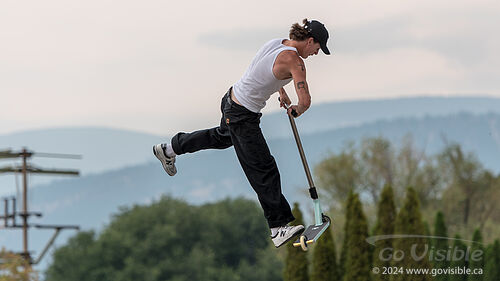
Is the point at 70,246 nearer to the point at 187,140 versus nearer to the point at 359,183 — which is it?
the point at 359,183

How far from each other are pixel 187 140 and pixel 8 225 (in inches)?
1026

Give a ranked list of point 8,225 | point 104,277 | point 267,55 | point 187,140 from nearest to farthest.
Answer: point 267,55 < point 187,140 < point 8,225 < point 104,277

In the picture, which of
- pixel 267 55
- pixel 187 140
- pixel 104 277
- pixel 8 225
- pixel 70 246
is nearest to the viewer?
pixel 267 55

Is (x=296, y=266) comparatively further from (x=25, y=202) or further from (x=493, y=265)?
(x=25, y=202)

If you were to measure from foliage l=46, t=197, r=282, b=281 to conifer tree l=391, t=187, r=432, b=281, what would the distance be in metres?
33.2

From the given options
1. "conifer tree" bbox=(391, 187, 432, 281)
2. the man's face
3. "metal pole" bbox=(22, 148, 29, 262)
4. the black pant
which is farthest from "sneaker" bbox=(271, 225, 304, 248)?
"metal pole" bbox=(22, 148, 29, 262)

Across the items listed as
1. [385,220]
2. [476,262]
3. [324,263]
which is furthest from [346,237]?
[476,262]

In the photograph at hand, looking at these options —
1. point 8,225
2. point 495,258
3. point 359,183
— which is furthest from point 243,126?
point 359,183

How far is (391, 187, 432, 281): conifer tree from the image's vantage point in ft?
64.8

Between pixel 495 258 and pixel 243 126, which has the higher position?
pixel 243 126

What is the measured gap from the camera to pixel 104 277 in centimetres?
5347

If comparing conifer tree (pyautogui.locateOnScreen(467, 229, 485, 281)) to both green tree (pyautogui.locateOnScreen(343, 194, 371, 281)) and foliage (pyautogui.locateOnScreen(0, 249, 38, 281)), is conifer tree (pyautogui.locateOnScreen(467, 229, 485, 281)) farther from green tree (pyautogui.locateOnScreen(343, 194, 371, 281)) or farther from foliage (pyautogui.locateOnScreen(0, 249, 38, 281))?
foliage (pyautogui.locateOnScreen(0, 249, 38, 281))

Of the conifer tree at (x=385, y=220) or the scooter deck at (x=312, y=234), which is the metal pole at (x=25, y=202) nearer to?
the conifer tree at (x=385, y=220)

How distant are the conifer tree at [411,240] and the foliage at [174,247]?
33.2 m
